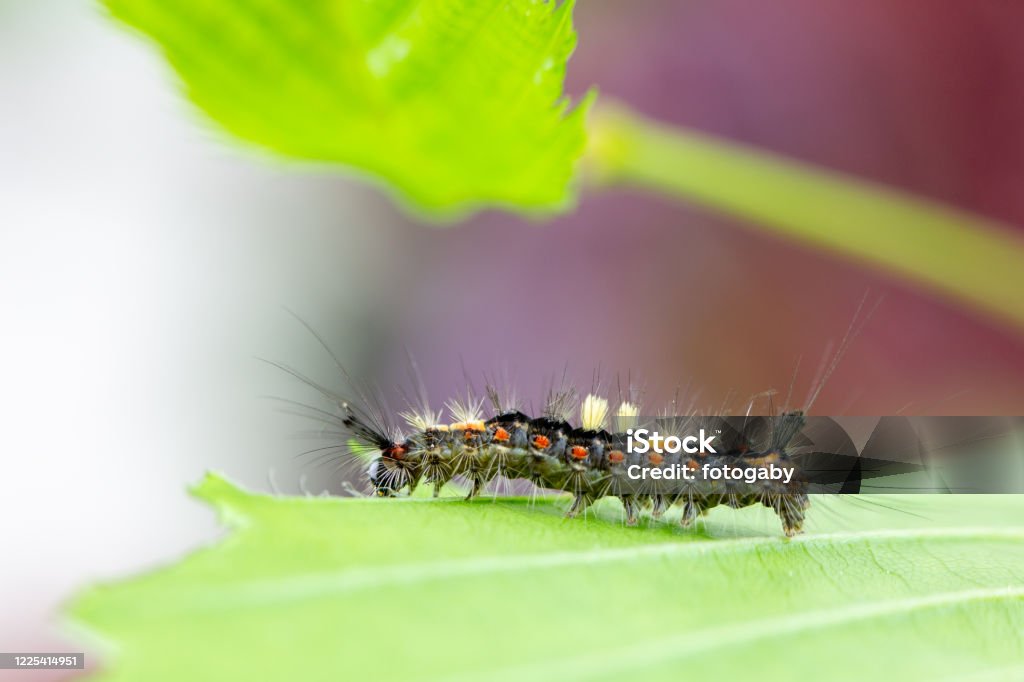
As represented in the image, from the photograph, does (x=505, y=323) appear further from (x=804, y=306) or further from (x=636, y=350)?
(x=804, y=306)

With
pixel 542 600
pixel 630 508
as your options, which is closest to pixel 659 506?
pixel 630 508

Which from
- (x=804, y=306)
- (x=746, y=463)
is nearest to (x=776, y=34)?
(x=804, y=306)

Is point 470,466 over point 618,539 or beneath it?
over

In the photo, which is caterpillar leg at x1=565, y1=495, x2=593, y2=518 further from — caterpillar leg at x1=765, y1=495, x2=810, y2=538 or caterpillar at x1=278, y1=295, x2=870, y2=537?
Result: caterpillar leg at x1=765, y1=495, x2=810, y2=538

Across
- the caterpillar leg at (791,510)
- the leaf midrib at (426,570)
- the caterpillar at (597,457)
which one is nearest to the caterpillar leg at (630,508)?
the caterpillar at (597,457)

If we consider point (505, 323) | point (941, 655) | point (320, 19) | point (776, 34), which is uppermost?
point (776, 34)

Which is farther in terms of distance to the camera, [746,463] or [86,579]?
[746,463]

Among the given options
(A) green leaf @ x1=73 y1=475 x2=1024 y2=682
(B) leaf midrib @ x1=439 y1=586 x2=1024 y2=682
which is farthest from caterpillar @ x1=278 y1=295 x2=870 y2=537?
(B) leaf midrib @ x1=439 y1=586 x2=1024 y2=682
